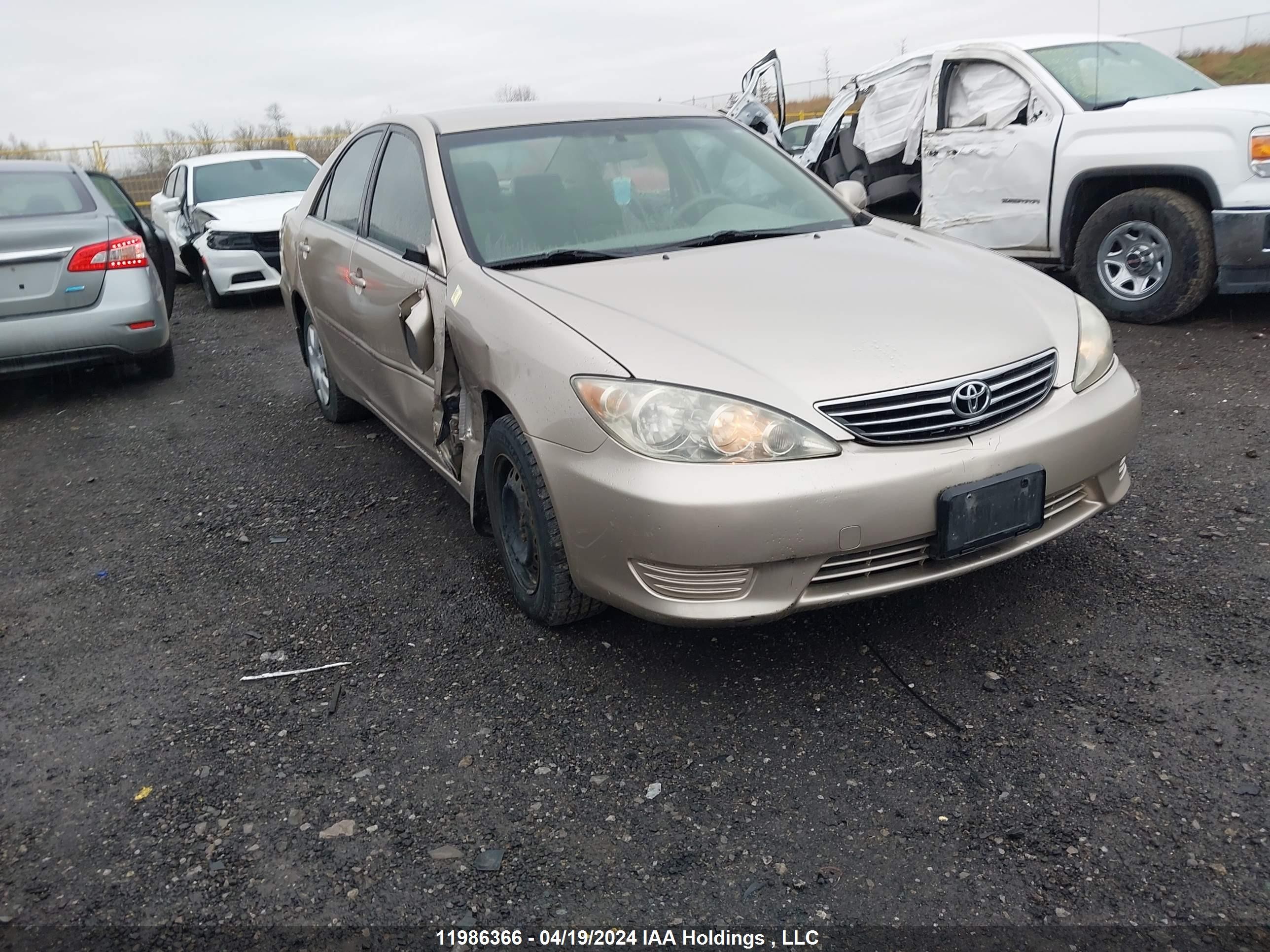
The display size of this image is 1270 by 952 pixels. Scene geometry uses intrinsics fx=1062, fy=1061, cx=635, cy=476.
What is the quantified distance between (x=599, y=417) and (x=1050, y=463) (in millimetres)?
1224

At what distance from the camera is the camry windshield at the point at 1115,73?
6.76 meters

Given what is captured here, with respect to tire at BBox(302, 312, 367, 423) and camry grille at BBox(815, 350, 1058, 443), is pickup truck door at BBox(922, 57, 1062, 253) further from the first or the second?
camry grille at BBox(815, 350, 1058, 443)

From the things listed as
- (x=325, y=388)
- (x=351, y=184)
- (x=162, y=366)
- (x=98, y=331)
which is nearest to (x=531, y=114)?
(x=351, y=184)

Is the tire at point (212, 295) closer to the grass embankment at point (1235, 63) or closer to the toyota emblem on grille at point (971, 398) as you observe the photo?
the toyota emblem on grille at point (971, 398)

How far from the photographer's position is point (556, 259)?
3506 mm

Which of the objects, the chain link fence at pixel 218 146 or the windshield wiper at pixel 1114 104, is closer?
the windshield wiper at pixel 1114 104

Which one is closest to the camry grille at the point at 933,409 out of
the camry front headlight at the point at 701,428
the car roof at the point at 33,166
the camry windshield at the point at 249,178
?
the camry front headlight at the point at 701,428

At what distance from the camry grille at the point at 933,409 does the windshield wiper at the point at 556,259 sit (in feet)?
3.87

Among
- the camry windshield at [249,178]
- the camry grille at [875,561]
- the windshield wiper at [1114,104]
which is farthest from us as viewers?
the camry windshield at [249,178]

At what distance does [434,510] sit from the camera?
4508 millimetres

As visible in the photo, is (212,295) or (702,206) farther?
(212,295)

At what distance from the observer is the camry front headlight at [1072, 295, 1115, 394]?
10.1ft

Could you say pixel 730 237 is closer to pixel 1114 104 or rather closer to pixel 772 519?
pixel 772 519

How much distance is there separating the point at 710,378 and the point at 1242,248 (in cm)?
459
